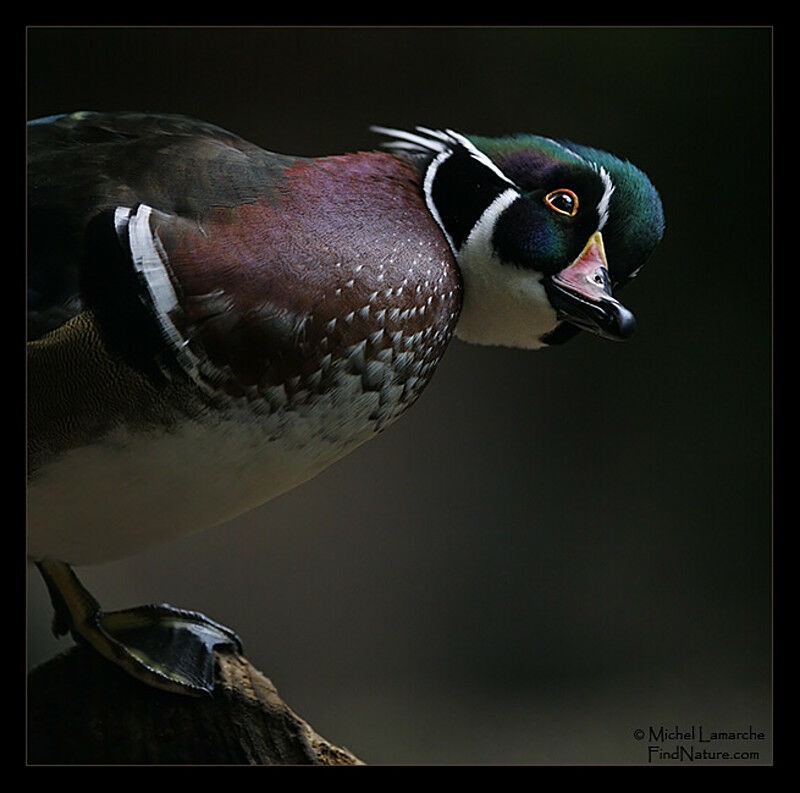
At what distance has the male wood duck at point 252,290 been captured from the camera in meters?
0.71

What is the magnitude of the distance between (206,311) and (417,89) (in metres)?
0.39

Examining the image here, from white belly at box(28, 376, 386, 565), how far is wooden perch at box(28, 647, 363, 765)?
0.14 meters

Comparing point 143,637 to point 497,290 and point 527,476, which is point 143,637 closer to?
point 497,290

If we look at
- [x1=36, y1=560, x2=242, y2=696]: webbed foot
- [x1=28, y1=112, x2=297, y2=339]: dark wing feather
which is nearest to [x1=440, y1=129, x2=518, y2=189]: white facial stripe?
[x1=28, y1=112, x2=297, y2=339]: dark wing feather

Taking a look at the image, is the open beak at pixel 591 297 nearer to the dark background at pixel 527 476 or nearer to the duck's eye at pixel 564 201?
the duck's eye at pixel 564 201

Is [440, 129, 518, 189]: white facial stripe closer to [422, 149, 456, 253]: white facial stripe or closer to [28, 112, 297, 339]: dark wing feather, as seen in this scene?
[422, 149, 456, 253]: white facial stripe

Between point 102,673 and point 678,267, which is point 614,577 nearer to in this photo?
point 678,267

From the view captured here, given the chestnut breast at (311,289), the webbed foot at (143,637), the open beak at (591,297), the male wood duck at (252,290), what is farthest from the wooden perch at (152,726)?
the open beak at (591,297)

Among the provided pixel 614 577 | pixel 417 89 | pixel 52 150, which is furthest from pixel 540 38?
pixel 614 577

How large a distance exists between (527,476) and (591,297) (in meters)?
0.55

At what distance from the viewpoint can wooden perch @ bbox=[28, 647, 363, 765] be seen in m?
0.85

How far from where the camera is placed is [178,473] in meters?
0.74

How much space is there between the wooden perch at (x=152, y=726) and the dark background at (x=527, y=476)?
0.40ft

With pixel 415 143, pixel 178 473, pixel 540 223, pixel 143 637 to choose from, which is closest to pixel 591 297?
pixel 540 223
